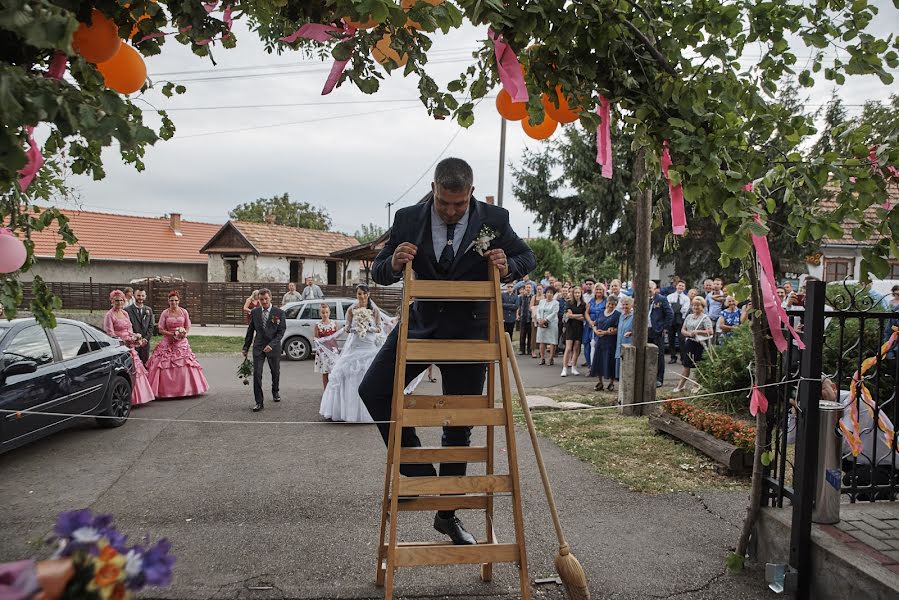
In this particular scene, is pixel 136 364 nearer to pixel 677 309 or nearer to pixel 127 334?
pixel 127 334

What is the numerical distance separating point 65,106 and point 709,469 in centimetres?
639

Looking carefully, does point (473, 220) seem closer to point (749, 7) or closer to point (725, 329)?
point (749, 7)

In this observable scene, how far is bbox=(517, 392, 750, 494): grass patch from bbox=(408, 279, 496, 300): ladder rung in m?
3.45

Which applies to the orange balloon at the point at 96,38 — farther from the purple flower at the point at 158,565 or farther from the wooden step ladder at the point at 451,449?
the purple flower at the point at 158,565

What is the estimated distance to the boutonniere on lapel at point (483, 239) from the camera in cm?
340

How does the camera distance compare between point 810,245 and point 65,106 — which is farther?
point 810,245

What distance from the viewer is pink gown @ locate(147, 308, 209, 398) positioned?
10.8m

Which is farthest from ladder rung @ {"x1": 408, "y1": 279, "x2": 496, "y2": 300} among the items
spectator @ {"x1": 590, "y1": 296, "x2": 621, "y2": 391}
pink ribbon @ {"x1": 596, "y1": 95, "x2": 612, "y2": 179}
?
spectator @ {"x1": 590, "y1": 296, "x2": 621, "y2": 391}

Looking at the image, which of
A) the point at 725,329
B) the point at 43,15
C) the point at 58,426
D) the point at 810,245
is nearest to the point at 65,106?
the point at 43,15

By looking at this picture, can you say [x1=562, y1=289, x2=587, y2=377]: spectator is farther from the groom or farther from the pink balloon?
the pink balloon

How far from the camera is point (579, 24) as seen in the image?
2916 mm

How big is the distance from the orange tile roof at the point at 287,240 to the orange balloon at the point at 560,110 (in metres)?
34.0

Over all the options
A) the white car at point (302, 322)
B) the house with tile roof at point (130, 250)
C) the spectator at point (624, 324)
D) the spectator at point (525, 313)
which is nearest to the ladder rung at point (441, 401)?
the spectator at point (624, 324)

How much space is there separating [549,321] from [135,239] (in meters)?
34.8
